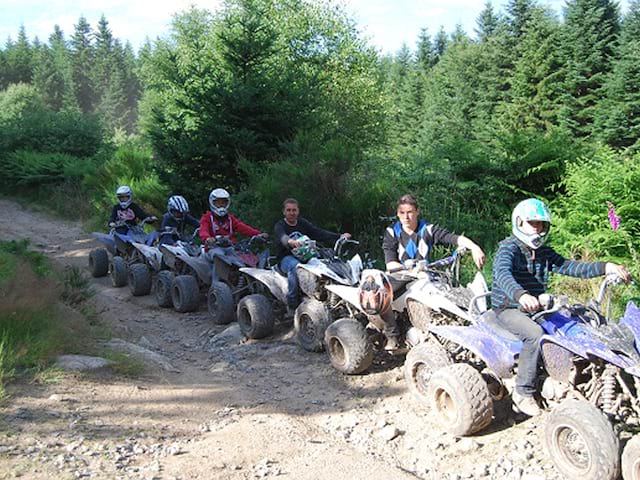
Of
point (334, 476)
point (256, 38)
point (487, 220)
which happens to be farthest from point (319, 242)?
point (256, 38)

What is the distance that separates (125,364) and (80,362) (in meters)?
0.39

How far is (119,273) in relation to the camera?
10555 millimetres

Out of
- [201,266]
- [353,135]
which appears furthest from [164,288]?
[353,135]

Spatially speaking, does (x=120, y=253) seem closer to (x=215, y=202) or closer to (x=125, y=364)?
(x=215, y=202)

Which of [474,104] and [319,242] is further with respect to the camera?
[474,104]

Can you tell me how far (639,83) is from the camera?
2222cm

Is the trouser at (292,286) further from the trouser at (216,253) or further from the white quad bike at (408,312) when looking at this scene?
the trouser at (216,253)

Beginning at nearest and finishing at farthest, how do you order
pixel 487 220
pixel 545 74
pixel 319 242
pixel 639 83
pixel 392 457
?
1. pixel 392 457
2. pixel 319 242
3. pixel 487 220
4. pixel 639 83
5. pixel 545 74

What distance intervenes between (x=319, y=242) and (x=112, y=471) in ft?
16.7

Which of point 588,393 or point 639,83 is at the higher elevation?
point 639,83

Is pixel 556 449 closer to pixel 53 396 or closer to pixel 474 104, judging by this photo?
pixel 53 396

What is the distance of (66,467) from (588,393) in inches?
131

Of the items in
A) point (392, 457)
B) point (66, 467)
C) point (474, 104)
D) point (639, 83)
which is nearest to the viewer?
point (66, 467)

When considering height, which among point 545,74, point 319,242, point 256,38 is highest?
point 545,74
